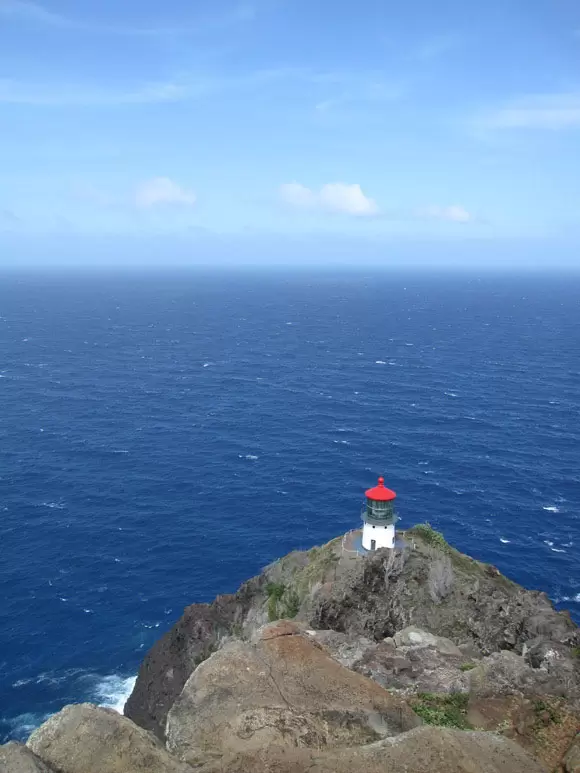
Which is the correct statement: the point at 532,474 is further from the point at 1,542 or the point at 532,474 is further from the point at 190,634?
the point at 1,542

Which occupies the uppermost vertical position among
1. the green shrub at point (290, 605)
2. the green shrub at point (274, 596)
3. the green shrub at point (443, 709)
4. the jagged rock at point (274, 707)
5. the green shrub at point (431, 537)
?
the jagged rock at point (274, 707)

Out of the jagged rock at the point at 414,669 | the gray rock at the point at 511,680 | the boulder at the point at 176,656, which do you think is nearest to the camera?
the gray rock at the point at 511,680

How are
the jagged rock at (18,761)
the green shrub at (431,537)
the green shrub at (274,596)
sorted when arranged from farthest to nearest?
the green shrub at (431,537) → the green shrub at (274,596) → the jagged rock at (18,761)

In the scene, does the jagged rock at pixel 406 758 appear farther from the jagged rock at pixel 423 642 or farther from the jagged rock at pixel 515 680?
the jagged rock at pixel 423 642

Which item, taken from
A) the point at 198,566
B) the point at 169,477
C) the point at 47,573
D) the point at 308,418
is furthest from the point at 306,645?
the point at 308,418

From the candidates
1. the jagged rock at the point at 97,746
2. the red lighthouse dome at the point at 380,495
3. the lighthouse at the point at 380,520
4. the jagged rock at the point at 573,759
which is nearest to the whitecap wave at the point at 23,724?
the lighthouse at the point at 380,520

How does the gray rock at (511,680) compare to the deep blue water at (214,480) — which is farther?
the deep blue water at (214,480)

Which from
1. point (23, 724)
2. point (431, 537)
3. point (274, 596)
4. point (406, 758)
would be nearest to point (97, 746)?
point (406, 758)
